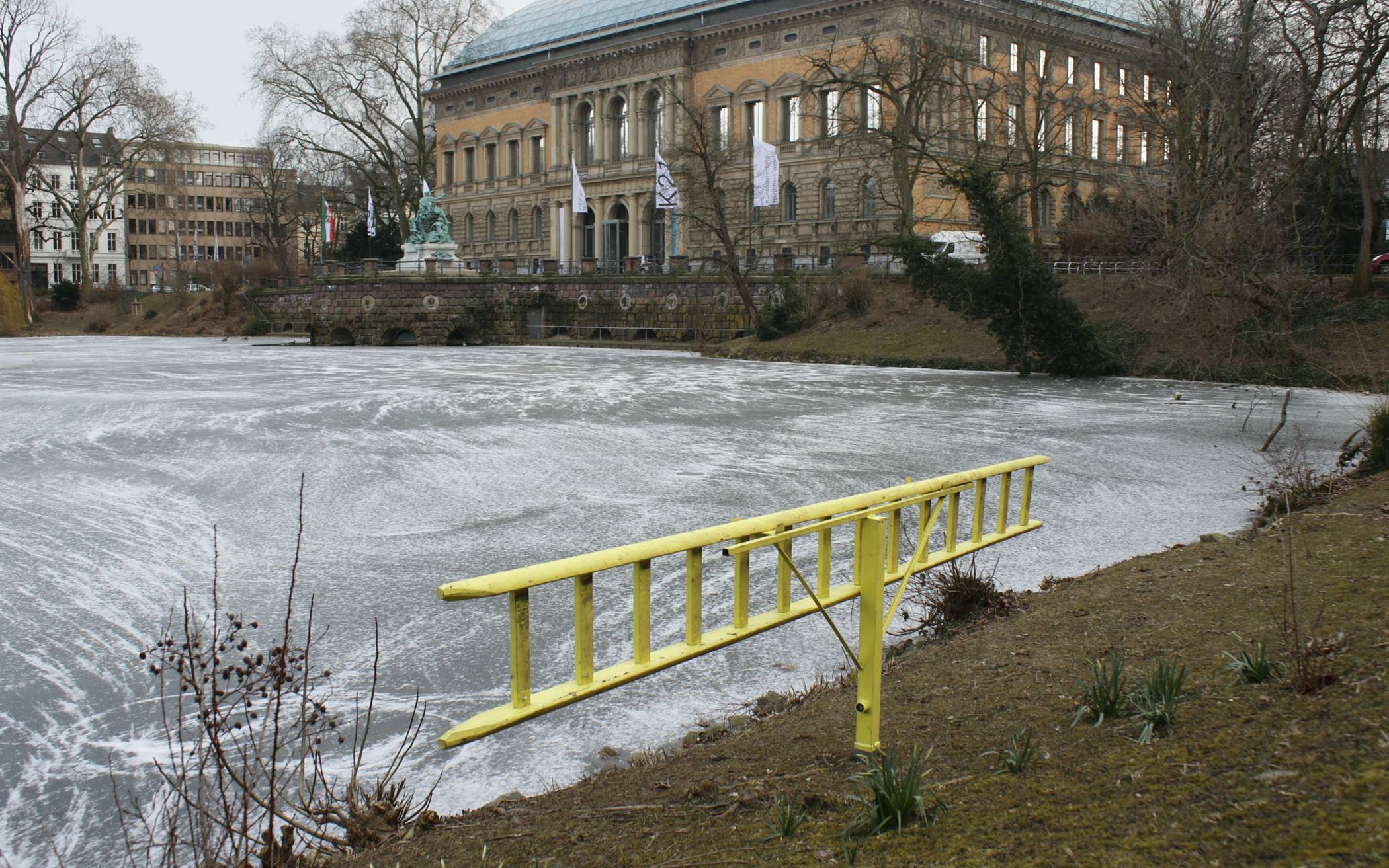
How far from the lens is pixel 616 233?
7250 centimetres

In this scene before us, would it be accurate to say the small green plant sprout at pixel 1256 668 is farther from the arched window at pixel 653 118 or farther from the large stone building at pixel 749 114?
the arched window at pixel 653 118

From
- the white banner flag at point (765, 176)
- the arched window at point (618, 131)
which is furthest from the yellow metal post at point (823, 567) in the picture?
the arched window at point (618, 131)

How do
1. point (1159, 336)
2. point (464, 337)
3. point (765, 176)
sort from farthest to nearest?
point (464, 337)
point (765, 176)
point (1159, 336)

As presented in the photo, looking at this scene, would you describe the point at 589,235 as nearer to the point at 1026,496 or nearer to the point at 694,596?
the point at 1026,496

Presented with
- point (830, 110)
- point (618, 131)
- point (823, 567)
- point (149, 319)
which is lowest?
point (823, 567)

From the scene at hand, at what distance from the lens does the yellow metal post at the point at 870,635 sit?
16.0ft

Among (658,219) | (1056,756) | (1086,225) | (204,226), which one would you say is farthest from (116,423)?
(204,226)

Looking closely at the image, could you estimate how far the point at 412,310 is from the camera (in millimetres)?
56906

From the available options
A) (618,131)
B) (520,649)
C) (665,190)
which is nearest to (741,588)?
(520,649)

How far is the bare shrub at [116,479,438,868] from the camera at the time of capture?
13.9 ft

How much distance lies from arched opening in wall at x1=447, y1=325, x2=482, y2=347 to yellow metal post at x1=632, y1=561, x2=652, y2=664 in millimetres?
54288

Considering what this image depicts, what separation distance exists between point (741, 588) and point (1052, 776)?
4.82 feet

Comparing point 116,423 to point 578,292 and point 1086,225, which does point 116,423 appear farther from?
point 578,292

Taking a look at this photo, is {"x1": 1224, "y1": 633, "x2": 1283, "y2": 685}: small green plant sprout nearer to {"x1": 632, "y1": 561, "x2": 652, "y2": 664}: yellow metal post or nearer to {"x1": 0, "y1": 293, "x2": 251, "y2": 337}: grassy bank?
{"x1": 632, "y1": 561, "x2": 652, "y2": 664}: yellow metal post
